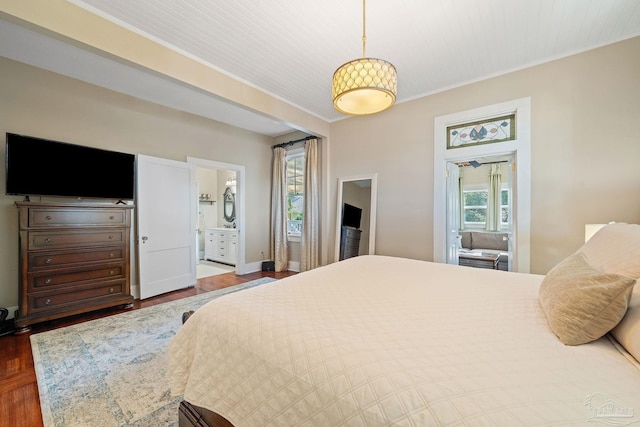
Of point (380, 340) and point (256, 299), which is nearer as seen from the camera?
point (380, 340)

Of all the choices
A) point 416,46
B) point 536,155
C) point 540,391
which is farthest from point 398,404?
point 536,155

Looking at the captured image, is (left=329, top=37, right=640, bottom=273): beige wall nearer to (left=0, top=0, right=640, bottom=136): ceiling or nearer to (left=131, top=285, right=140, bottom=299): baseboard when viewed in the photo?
(left=0, top=0, right=640, bottom=136): ceiling

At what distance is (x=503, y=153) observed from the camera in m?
2.94

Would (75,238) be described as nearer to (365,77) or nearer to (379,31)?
(365,77)

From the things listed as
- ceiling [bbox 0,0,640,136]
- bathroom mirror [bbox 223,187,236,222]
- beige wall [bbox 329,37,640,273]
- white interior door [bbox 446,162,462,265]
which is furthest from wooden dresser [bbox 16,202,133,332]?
white interior door [bbox 446,162,462,265]

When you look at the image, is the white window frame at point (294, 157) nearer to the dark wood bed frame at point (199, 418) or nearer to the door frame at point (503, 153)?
the door frame at point (503, 153)

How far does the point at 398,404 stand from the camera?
2.11 ft

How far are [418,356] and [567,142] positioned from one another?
3114mm

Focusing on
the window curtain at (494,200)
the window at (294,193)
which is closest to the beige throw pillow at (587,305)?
the window at (294,193)

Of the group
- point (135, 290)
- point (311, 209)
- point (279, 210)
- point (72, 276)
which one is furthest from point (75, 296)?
point (311, 209)

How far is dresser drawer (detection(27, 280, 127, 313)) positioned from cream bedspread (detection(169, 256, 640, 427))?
2.58 meters

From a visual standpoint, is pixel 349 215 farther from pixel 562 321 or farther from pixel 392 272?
pixel 562 321

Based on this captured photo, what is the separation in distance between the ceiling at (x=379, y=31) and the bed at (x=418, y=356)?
77.3 inches

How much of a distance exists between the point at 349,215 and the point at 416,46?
2.46 metres
